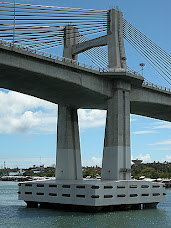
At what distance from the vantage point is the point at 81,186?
44.3 metres

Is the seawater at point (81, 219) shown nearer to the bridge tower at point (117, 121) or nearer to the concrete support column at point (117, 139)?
the concrete support column at point (117, 139)

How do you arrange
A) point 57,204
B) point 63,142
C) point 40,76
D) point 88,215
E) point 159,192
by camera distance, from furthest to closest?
point 63,142 < point 159,192 < point 57,204 < point 40,76 < point 88,215

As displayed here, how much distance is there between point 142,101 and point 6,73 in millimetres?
21563

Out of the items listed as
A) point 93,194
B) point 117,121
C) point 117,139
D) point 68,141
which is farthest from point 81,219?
point 68,141

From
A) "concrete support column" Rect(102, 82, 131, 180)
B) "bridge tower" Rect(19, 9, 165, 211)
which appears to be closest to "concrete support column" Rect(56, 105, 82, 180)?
"bridge tower" Rect(19, 9, 165, 211)

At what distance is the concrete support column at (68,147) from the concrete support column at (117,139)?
645cm

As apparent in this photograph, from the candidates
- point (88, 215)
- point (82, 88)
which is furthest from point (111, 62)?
point (88, 215)

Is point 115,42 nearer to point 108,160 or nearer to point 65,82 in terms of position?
point 65,82

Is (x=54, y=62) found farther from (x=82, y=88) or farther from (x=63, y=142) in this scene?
(x=63, y=142)

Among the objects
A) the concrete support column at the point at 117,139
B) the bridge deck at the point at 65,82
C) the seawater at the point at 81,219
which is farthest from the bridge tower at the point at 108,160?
the seawater at the point at 81,219

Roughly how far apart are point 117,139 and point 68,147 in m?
9.06

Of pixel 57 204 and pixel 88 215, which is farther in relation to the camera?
pixel 57 204

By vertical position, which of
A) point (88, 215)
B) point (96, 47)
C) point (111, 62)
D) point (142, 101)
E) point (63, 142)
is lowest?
point (88, 215)

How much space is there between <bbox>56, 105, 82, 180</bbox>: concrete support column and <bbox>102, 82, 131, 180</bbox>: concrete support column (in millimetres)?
6452
